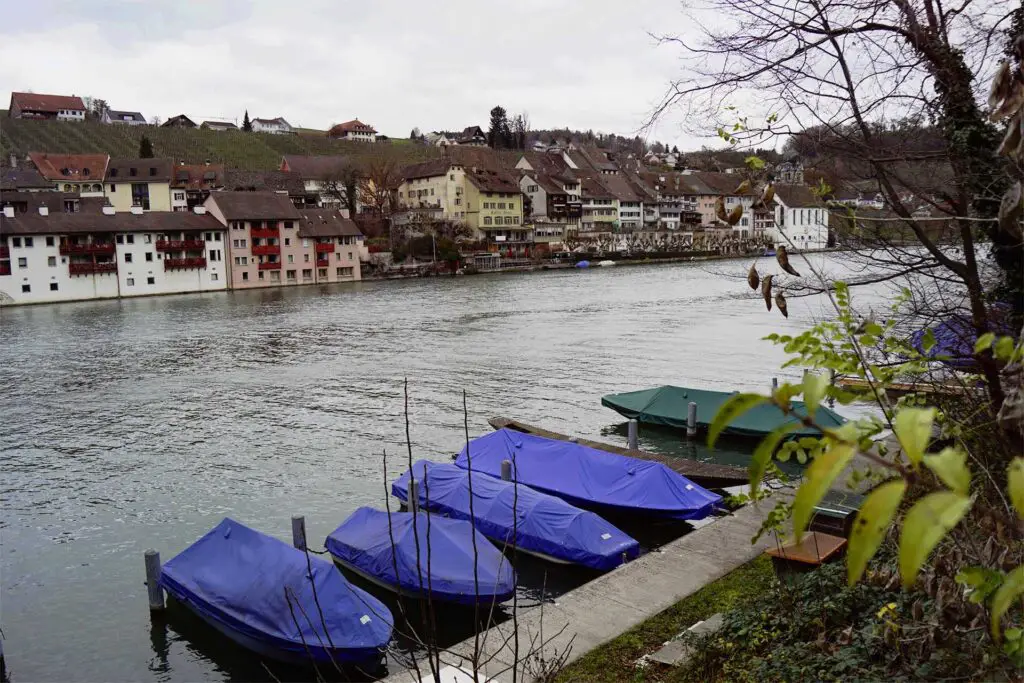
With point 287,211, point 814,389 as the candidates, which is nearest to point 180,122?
point 287,211

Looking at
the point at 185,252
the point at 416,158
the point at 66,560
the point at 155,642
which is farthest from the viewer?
the point at 416,158

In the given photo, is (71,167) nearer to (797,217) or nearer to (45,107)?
(45,107)

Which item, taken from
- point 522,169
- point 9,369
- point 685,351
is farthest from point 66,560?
point 522,169

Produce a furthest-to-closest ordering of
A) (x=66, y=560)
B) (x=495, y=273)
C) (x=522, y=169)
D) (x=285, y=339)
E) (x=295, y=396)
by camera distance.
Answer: (x=522, y=169)
(x=495, y=273)
(x=285, y=339)
(x=295, y=396)
(x=66, y=560)

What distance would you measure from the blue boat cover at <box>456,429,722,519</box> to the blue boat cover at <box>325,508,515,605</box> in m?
2.55

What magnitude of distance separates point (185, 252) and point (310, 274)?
12870mm

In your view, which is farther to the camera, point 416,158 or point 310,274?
point 416,158

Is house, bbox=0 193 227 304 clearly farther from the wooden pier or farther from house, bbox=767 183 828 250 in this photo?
house, bbox=767 183 828 250

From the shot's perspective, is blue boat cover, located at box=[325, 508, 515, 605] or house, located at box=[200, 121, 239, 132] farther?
house, located at box=[200, 121, 239, 132]

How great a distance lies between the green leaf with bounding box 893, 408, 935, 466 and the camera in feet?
5.24

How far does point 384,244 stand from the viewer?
9481 cm

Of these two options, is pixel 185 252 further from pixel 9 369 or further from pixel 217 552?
pixel 217 552

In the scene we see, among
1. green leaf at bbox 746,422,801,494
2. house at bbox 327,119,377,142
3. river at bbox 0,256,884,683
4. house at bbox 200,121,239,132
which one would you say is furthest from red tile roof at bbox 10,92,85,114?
green leaf at bbox 746,422,801,494

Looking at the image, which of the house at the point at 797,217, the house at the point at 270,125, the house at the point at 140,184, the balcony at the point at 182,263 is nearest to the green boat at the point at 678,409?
the house at the point at 797,217
